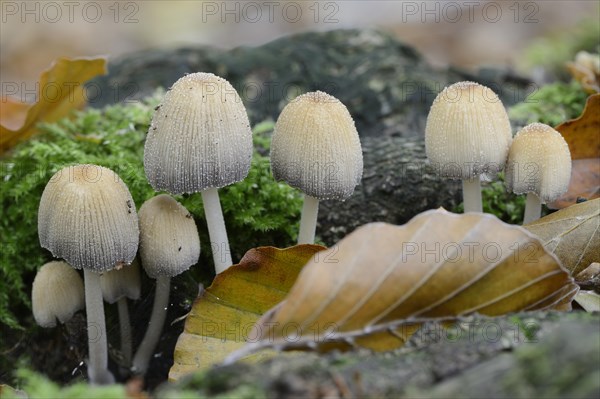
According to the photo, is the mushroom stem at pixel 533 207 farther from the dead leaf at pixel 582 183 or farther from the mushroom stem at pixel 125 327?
the mushroom stem at pixel 125 327

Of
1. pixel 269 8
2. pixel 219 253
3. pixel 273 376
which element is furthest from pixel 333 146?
pixel 269 8

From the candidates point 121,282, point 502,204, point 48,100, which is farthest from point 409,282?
point 48,100

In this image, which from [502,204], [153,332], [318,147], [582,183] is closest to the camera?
[318,147]

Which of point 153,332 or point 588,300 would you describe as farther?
point 153,332

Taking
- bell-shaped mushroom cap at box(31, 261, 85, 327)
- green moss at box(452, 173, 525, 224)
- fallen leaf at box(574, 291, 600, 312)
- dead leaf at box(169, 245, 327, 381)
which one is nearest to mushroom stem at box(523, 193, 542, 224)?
green moss at box(452, 173, 525, 224)

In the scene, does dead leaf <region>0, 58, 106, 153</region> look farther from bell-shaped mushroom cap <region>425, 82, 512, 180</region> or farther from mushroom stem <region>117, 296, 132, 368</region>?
bell-shaped mushroom cap <region>425, 82, 512, 180</region>

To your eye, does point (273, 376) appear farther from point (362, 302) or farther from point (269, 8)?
point (269, 8)

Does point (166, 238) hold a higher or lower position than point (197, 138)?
lower

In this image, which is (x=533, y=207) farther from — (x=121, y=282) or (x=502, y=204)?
(x=121, y=282)
